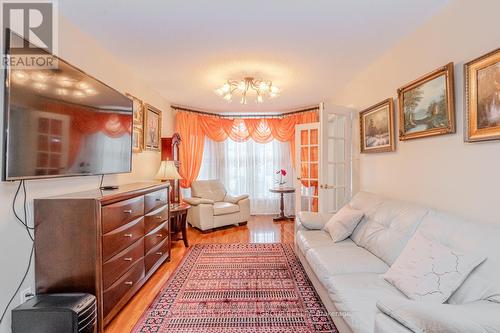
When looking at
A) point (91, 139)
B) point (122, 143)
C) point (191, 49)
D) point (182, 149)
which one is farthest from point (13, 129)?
point (182, 149)

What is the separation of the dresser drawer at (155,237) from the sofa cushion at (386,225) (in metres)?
2.02

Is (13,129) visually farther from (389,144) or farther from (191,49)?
(389,144)

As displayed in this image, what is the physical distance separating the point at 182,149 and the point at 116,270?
336 centimetres

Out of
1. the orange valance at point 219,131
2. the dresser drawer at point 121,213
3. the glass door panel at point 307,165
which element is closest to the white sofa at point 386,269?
the dresser drawer at point 121,213

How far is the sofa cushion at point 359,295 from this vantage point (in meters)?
1.31

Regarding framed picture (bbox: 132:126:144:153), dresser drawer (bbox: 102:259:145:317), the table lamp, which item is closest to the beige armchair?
the table lamp

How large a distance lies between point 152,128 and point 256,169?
8.70 feet

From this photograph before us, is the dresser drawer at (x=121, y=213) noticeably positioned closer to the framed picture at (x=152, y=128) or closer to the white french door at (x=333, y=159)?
the framed picture at (x=152, y=128)

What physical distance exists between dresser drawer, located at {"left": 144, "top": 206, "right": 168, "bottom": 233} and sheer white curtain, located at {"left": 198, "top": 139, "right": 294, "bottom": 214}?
2.72m

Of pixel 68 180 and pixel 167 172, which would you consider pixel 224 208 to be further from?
pixel 68 180

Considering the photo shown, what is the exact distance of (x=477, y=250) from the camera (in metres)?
1.35

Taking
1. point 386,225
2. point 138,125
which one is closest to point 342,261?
point 386,225

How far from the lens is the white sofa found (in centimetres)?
94

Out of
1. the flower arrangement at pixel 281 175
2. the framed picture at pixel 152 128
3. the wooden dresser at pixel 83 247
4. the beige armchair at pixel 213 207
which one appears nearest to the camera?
the wooden dresser at pixel 83 247
